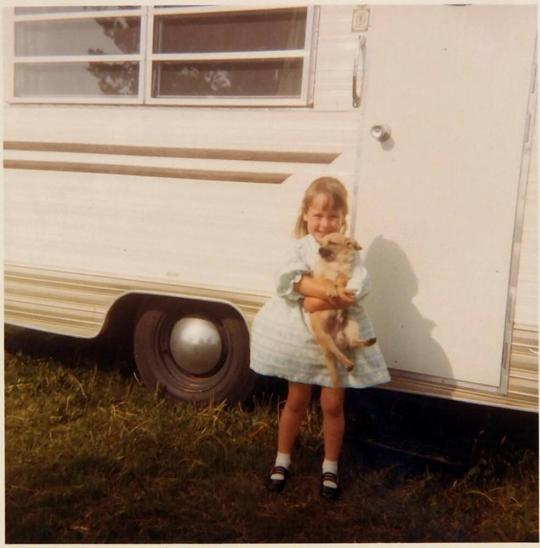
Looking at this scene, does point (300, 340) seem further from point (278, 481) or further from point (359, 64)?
point (359, 64)

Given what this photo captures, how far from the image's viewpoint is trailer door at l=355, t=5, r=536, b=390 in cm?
239

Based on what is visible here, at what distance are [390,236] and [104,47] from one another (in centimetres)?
165

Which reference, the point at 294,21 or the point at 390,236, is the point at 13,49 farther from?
the point at 390,236

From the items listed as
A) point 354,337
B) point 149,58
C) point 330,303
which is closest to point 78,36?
point 149,58

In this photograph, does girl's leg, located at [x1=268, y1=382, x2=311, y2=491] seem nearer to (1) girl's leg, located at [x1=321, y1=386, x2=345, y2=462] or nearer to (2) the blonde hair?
(1) girl's leg, located at [x1=321, y1=386, x2=345, y2=462]

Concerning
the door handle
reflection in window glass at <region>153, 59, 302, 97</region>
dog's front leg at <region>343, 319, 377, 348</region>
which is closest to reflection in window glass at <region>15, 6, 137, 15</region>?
reflection in window glass at <region>153, 59, 302, 97</region>

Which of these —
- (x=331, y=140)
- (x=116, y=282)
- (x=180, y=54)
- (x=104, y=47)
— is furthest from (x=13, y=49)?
(x=331, y=140)

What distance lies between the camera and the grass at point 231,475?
93.7 inches

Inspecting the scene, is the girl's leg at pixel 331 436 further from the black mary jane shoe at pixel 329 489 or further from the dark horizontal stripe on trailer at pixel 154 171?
the dark horizontal stripe on trailer at pixel 154 171

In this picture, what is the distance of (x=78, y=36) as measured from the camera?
2980 mm

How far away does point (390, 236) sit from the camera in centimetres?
256

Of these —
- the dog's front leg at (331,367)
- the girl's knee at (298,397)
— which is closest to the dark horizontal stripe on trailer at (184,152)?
the dog's front leg at (331,367)

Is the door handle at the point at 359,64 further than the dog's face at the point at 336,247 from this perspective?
Yes

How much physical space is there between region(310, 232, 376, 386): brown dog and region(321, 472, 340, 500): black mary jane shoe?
421 millimetres
